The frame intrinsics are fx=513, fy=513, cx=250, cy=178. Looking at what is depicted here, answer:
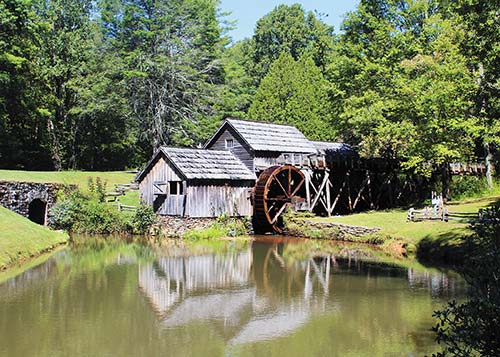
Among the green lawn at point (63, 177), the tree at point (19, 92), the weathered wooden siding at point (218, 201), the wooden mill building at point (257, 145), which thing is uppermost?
the tree at point (19, 92)

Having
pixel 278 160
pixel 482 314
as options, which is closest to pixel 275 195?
pixel 278 160

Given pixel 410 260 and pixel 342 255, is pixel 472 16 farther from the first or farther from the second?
pixel 342 255

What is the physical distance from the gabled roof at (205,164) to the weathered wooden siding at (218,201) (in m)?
0.67

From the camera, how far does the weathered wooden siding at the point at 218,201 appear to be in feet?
91.9

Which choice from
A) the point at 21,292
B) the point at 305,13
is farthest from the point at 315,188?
the point at 305,13

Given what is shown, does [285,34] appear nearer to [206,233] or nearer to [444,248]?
[206,233]

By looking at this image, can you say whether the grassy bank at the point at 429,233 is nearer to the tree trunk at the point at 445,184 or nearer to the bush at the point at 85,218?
the tree trunk at the point at 445,184

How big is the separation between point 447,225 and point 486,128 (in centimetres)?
453

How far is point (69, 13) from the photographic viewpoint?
41938 millimetres

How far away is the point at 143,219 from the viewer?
A: 94.8 feet

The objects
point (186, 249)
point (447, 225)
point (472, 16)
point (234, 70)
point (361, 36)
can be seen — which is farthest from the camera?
point (234, 70)

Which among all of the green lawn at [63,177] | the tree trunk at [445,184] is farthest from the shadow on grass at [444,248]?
the green lawn at [63,177]

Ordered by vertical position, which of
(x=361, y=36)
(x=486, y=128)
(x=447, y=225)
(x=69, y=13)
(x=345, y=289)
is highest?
(x=69, y=13)

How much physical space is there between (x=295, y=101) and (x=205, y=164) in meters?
19.2
